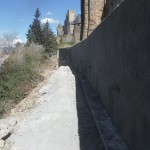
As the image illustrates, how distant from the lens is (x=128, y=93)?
6.00 metres

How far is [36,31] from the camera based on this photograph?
49.7 meters

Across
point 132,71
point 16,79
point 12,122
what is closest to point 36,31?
point 16,79

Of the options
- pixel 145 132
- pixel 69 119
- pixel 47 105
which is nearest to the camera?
pixel 145 132

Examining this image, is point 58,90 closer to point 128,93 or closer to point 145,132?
→ point 128,93

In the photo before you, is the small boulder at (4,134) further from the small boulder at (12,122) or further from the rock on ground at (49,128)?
the small boulder at (12,122)

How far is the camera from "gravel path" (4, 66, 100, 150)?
25.1ft

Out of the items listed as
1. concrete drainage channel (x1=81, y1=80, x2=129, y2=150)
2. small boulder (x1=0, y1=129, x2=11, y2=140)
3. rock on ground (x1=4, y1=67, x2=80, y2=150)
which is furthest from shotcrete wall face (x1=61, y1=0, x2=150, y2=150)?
small boulder (x1=0, y1=129, x2=11, y2=140)

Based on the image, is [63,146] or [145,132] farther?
[63,146]

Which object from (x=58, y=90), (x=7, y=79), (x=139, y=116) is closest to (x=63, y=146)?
(x=139, y=116)

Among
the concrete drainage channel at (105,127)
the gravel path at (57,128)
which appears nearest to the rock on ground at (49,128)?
the gravel path at (57,128)

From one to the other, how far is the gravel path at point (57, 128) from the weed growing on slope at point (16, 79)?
3152mm

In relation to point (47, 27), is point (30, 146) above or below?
below

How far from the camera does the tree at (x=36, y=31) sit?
46.8 metres

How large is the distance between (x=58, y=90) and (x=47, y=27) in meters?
41.1
